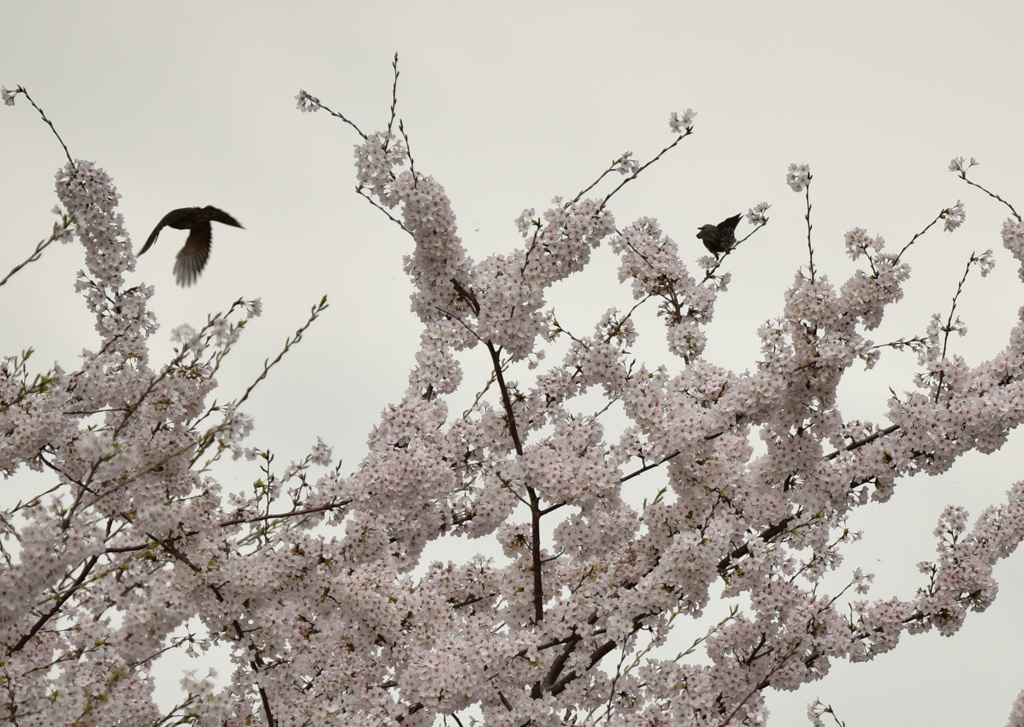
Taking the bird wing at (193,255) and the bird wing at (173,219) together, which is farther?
the bird wing at (193,255)

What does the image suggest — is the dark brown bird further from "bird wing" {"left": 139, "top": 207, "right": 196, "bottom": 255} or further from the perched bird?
the perched bird

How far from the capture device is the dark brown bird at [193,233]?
6652mm

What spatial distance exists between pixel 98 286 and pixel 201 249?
1185mm

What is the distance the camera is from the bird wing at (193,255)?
697 cm

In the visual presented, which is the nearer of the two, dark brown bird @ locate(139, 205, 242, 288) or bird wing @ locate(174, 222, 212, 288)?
dark brown bird @ locate(139, 205, 242, 288)

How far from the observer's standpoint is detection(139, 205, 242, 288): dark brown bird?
21.8ft

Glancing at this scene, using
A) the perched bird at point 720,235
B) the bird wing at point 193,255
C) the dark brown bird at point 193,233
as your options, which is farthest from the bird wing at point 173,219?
the perched bird at point 720,235

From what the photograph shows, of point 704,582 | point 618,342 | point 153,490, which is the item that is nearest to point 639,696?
point 704,582

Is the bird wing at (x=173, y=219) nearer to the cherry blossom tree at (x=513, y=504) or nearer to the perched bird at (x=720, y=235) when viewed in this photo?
the cherry blossom tree at (x=513, y=504)

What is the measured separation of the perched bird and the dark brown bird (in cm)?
302

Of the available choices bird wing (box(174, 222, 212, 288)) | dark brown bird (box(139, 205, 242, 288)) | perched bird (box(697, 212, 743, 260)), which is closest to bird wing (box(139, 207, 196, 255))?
dark brown bird (box(139, 205, 242, 288))

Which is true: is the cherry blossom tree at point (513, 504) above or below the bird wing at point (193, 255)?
below

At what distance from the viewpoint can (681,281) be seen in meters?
6.83

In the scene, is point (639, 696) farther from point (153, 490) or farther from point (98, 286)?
point (98, 286)
